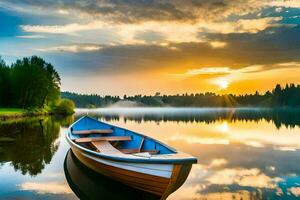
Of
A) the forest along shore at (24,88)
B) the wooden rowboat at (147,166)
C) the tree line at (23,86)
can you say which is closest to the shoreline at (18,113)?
the forest along shore at (24,88)

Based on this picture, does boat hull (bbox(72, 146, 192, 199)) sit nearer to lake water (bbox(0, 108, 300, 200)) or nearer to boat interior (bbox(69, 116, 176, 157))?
lake water (bbox(0, 108, 300, 200))

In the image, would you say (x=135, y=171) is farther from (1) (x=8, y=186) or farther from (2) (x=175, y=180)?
(1) (x=8, y=186)

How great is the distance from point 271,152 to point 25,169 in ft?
47.7

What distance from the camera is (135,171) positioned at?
11031mm

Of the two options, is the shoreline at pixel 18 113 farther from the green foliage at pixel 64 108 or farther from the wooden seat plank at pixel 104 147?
the wooden seat plank at pixel 104 147

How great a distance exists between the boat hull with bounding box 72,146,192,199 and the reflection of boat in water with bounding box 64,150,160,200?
31 centimetres

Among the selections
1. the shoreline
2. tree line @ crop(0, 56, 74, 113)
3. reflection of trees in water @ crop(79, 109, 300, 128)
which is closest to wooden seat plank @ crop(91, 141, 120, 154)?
reflection of trees in water @ crop(79, 109, 300, 128)

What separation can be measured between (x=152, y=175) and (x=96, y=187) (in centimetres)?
336

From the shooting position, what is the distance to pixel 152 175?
1059cm

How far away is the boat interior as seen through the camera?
1422cm

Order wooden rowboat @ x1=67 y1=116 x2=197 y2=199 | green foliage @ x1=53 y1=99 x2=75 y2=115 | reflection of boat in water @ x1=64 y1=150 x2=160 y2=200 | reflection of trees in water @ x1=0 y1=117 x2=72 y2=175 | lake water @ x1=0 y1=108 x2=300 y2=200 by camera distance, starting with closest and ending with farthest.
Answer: wooden rowboat @ x1=67 y1=116 x2=197 y2=199, reflection of boat in water @ x1=64 y1=150 x2=160 y2=200, lake water @ x1=0 y1=108 x2=300 y2=200, reflection of trees in water @ x1=0 y1=117 x2=72 y2=175, green foliage @ x1=53 y1=99 x2=75 y2=115

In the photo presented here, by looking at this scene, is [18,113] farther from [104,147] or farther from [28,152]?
[104,147]

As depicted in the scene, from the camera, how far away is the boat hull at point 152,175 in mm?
10258

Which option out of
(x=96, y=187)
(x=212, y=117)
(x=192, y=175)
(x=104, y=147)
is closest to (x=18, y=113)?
(x=212, y=117)
